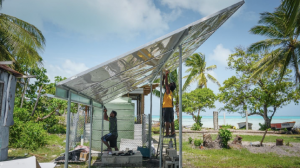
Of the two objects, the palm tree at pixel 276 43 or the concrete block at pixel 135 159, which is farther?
the palm tree at pixel 276 43

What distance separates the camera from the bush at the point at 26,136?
32.8 ft

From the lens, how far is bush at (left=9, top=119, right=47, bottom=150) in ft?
32.8

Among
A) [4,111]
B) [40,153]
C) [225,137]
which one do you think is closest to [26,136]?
[40,153]

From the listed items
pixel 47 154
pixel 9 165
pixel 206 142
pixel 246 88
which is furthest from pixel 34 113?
pixel 246 88

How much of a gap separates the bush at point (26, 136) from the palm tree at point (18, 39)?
372 centimetres

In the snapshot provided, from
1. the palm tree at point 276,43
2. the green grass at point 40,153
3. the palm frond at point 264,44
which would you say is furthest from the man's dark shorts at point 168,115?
the palm frond at point 264,44

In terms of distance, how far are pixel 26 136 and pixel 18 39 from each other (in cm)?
533

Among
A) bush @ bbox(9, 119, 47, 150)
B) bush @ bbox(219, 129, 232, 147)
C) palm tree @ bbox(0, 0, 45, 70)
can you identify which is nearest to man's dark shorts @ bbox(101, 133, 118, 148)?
bush @ bbox(9, 119, 47, 150)

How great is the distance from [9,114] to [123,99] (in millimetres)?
4643

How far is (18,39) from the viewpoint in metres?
12.2

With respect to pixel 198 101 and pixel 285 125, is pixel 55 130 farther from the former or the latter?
pixel 285 125

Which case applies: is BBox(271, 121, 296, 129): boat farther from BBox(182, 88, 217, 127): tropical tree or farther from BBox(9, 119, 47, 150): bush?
BBox(9, 119, 47, 150): bush

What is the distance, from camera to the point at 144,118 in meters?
10.1

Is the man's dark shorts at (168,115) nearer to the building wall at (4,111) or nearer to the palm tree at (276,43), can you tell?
the building wall at (4,111)
